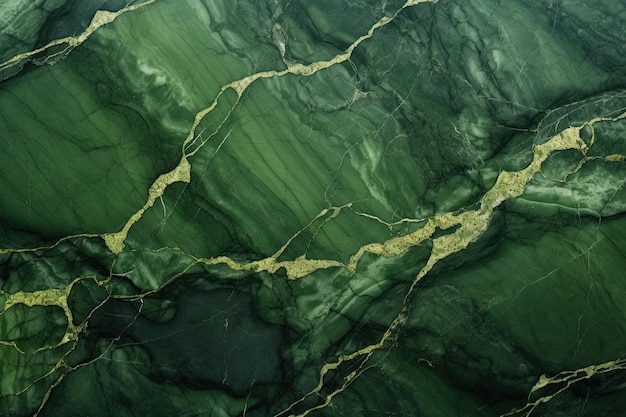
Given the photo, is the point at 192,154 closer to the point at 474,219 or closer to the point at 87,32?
the point at 87,32

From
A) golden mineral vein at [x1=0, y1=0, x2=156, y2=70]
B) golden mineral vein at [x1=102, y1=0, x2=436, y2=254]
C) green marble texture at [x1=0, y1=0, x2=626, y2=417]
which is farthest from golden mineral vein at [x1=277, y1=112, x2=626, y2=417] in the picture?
golden mineral vein at [x1=0, y1=0, x2=156, y2=70]

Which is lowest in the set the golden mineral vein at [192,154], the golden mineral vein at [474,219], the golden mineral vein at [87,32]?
the golden mineral vein at [474,219]

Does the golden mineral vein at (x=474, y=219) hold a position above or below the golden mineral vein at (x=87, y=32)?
below

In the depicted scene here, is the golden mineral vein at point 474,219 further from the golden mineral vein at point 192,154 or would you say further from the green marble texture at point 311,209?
the golden mineral vein at point 192,154

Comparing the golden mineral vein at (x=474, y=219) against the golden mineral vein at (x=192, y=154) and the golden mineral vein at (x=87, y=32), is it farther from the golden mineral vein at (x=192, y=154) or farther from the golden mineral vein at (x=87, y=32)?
the golden mineral vein at (x=87, y=32)

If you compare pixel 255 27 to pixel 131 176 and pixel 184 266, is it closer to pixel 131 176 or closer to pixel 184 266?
pixel 131 176

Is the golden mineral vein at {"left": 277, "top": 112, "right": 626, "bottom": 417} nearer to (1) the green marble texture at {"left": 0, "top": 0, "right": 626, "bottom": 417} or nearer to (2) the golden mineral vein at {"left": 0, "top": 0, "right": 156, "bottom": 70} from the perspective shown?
(1) the green marble texture at {"left": 0, "top": 0, "right": 626, "bottom": 417}

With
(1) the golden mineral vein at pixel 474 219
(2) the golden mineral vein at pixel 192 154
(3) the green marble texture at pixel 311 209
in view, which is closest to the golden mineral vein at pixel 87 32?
(3) the green marble texture at pixel 311 209

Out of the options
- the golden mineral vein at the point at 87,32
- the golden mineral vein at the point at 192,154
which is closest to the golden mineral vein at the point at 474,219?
the golden mineral vein at the point at 192,154
